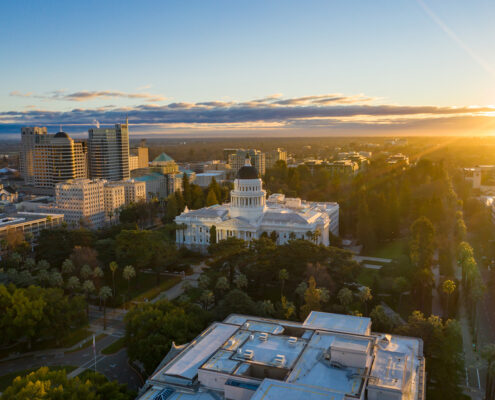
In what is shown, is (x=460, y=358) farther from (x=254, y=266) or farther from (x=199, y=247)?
(x=199, y=247)

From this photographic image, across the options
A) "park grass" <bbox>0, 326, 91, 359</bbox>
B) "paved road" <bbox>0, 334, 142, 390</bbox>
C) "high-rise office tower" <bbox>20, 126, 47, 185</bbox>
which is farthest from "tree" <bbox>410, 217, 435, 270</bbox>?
"high-rise office tower" <bbox>20, 126, 47, 185</bbox>

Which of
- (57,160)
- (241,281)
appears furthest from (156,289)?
(57,160)

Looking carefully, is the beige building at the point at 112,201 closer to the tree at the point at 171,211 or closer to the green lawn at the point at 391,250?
the tree at the point at 171,211

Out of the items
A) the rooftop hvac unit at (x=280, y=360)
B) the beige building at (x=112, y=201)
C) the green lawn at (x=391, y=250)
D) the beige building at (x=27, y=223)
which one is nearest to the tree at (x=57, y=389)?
the rooftop hvac unit at (x=280, y=360)

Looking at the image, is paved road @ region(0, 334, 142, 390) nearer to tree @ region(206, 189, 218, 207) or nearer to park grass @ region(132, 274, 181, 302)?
park grass @ region(132, 274, 181, 302)

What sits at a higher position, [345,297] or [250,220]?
[250,220]

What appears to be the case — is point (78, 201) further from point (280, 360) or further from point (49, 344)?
point (280, 360)
